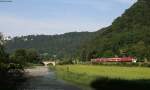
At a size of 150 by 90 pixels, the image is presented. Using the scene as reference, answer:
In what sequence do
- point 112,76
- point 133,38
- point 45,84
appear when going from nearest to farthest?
1. point 112,76
2. point 45,84
3. point 133,38

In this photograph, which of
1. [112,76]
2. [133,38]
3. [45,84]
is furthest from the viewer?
[133,38]

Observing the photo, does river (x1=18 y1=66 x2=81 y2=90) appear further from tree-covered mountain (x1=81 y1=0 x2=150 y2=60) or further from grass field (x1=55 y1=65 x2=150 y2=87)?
tree-covered mountain (x1=81 y1=0 x2=150 y2=60)

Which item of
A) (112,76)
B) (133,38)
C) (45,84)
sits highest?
(133,38)

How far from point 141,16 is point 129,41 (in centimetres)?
1839

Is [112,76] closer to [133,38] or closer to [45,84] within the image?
[45,84]

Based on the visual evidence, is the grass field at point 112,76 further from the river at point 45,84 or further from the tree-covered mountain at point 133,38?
the tree-covered mountain at point 133,38

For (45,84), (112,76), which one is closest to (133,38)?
(45,84)

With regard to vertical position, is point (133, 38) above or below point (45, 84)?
above

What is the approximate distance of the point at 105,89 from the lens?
44031 millimetres

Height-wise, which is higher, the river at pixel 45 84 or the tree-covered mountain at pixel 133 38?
the tree-covered mountain at pixel 133 38

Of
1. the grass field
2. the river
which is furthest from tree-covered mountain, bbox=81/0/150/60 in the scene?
the river

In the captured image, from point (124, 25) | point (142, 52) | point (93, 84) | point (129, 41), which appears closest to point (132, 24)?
point (124, 25)

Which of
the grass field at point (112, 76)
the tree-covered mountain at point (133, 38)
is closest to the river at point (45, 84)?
the grass field at point (112, 76)

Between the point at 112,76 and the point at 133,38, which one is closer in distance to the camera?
the point at 112,76
